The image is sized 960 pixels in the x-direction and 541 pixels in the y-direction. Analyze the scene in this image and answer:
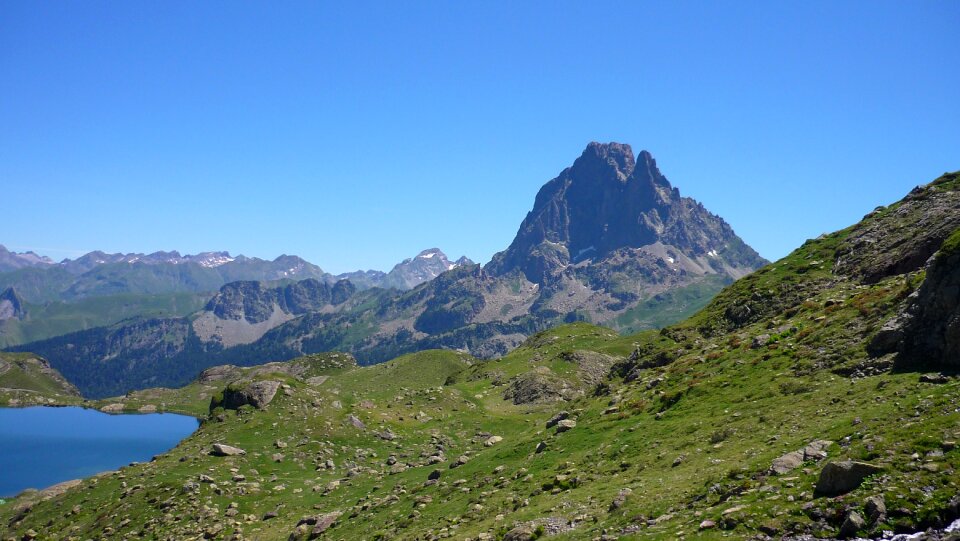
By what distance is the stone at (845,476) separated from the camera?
61.2ft

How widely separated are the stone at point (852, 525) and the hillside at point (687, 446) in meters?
0.04

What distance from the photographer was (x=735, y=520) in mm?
19344

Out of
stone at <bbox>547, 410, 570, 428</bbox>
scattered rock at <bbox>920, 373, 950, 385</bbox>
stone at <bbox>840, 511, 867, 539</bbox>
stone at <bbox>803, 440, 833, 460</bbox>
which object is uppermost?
scattered rock at <bbox>920, 373, 950, 385</bbox>

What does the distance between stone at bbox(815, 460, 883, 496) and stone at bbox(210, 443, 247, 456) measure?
5597cm

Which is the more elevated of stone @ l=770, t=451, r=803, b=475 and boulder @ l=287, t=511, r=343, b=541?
stone @ l=770, t=451, r=803, b=475

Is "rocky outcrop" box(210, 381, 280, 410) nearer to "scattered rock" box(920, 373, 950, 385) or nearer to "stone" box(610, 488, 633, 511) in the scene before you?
"stone" box(610, 488, 633, 511)

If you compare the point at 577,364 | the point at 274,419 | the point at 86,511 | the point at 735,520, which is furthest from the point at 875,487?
the point at 577,364

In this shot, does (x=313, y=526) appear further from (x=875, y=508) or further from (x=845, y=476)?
(x=875, y=508)

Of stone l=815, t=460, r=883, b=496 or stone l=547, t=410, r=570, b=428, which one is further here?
stone l=547, t=410, r=570, b=428

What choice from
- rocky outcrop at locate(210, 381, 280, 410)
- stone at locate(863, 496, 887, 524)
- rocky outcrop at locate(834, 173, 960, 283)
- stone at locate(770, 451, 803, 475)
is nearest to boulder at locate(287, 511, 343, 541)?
stone at locate(770, 451, 803, 475)

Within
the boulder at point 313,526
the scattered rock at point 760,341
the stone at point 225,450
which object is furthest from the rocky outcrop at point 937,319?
the stone at point 225,450

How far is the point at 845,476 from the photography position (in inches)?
738

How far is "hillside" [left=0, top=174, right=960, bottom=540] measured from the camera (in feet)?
65.6

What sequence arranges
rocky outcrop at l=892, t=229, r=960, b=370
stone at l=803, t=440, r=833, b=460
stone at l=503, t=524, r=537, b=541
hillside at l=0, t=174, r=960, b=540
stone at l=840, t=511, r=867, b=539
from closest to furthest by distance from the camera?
stone at l=840, t=511, r=867, b=539
hillside at l=0, t=174, r=960, b=540
stone at l=803, t=440, r=833, b=460
stone at l=503, t=524, r=537, b=541
rocky outcrop at l=892, t=229, r=960, b=370
